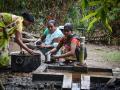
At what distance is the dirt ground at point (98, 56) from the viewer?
10719mm

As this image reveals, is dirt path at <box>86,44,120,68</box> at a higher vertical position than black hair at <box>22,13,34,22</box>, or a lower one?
lower

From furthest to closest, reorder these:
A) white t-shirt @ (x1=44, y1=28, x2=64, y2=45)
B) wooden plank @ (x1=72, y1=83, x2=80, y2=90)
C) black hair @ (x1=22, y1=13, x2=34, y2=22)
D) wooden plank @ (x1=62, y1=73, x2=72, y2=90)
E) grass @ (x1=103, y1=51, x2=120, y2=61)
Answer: grass @ (x1=103, y1=51, x2=120, y2=61) → white t-shirt @ (x1=44, y1=28, x2=64, y2=45) → black hair @ (x1=22, y1=13, x2=34, y2=22) → wooden plank @ (x1=72, y1=83, x2=80, y2=90) → wooden plank @ (x1=62, y1=73, x2=72, y2=90)

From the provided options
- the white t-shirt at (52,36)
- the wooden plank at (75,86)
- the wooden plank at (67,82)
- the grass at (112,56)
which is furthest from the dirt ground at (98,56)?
the wooden plank at (75,86)

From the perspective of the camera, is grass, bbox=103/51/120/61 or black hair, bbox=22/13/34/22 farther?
grass, bbox=103/51/120/61

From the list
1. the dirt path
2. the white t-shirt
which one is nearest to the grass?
the dirt path

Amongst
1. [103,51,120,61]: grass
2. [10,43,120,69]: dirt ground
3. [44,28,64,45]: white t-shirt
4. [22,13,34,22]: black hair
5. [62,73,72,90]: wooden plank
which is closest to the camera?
[62,73,72,90]: wooden plank

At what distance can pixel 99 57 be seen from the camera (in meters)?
12.1

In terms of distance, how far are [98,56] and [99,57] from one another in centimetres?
21

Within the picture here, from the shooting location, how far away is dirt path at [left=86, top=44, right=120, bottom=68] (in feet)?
35.2

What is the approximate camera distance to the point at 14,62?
8.74m

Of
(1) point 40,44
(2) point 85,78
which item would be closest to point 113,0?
(2) point 85,78

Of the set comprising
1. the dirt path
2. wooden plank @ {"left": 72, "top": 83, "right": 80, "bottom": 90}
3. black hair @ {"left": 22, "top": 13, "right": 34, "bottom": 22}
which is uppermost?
black hair @ {"left": 22, "top": 13, "right": 34, "bottom": 22}

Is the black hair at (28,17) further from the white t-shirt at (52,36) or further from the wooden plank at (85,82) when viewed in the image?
the wooden plank at (85,82)

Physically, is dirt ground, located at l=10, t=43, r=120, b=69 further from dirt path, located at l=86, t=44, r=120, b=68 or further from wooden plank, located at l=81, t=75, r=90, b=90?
wooden plank, located at l=81, t=75, r=90, b=90
